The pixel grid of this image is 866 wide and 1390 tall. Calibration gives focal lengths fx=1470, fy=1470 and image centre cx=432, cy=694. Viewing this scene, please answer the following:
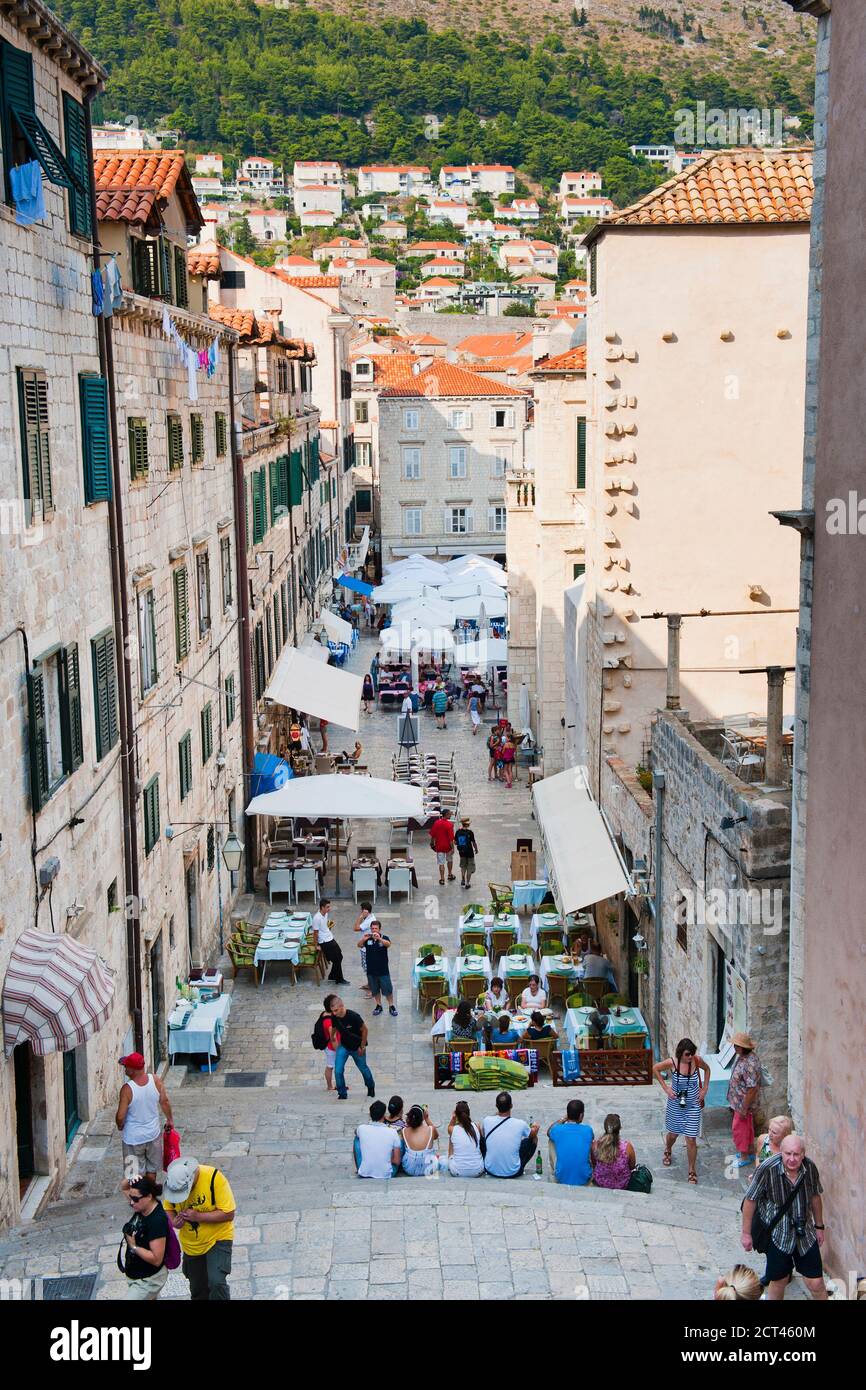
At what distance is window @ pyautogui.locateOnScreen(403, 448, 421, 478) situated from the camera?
5912 cm

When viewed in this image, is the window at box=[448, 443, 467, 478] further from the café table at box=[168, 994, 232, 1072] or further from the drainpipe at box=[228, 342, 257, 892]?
the café table at box=[168, 994, 232, 1072]

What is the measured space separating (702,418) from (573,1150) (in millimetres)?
10956

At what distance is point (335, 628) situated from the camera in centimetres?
4188

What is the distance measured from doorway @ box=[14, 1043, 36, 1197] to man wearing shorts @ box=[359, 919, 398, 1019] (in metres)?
6.40

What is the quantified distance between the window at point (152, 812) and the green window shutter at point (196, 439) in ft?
18.2

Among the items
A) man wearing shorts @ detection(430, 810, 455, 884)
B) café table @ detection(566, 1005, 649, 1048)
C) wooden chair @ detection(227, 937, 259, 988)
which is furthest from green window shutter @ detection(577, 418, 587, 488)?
café table @ detection(566, 1005, 649, 1048)

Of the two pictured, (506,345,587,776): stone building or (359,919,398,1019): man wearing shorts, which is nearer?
(359,919,398,1019): man wearing shorts

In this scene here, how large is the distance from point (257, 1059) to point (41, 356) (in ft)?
28.1

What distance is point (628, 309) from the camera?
63.0ft

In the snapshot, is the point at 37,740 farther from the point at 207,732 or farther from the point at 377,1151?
the point at 207,732

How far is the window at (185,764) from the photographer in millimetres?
18455

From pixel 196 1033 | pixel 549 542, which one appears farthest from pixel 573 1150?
pixel 549 542

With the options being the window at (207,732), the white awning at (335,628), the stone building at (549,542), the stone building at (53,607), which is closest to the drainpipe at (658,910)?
the stone building at (53,607)
